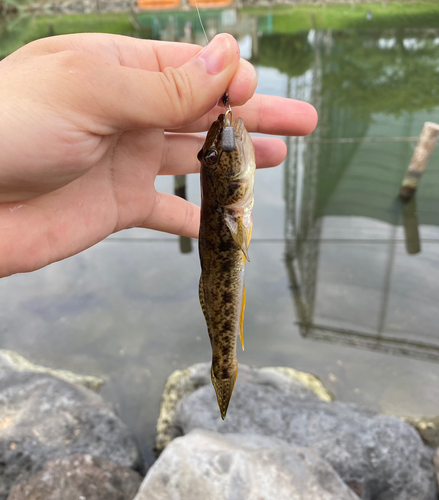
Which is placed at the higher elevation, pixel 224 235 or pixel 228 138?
pixel 228 138

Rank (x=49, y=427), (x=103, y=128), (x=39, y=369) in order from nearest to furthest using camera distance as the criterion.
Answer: (x=103, y=128)
(x=49, y=427)
(x=39, y=369)

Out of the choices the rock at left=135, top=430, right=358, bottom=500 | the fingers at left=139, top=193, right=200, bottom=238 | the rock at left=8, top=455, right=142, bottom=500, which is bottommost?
the rock at left=8, top=455, right=142, bottom=500

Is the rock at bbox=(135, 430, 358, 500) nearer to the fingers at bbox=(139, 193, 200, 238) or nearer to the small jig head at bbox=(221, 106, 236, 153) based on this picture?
the fingers at bbox=(139, 193, 200, 238)

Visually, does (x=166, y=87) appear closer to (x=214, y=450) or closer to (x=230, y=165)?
(x=230, y=165)

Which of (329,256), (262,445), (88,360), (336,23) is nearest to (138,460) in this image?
(262,445)

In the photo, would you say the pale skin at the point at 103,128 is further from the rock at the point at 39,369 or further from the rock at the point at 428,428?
the rock at the point at 428,428

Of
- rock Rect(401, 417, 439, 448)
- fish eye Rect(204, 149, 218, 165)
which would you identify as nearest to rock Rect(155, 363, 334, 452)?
rock Rect(401, 417, 439, 448)

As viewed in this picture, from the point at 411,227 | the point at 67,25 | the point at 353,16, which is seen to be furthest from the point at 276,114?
the point at 67,25
